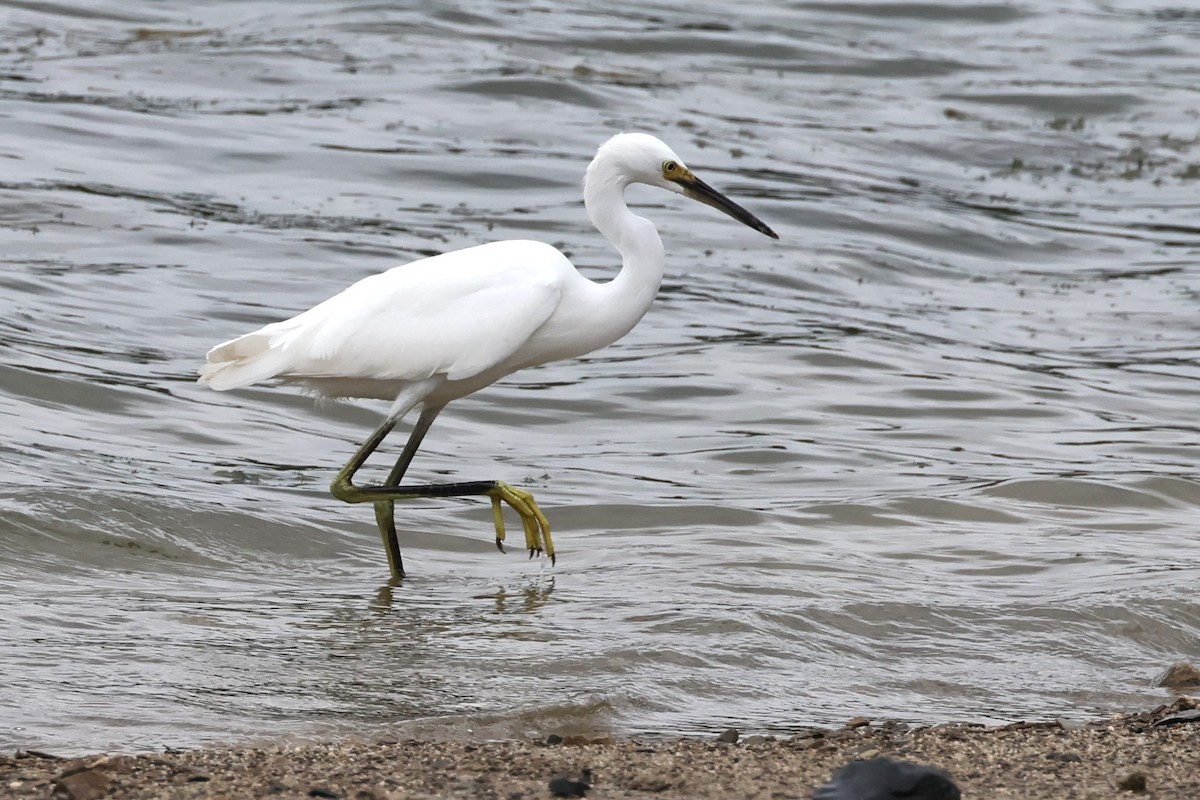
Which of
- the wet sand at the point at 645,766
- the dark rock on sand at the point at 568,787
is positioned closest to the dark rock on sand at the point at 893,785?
the wet sand at the point at 645,766

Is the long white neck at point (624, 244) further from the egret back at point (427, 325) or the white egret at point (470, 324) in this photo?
the egret back at point (427, 325)

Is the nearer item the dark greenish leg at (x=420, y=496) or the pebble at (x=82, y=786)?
the pebble at (x=82, y=786)

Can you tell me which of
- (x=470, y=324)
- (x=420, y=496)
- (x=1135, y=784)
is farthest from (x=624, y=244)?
(x=1135, y=784)

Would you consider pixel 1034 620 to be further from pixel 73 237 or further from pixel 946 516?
pixel 73 237

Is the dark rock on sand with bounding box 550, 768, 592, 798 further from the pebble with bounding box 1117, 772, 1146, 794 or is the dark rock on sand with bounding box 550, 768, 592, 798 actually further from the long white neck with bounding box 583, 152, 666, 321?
the long white neck with bounding box 583, 152, 666, 321

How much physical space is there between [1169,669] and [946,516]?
2606 millimetres

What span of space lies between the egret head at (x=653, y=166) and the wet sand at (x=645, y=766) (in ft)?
10.1

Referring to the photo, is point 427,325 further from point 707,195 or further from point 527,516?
point 707,195

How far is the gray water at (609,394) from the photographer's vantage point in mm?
6184

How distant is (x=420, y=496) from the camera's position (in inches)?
307

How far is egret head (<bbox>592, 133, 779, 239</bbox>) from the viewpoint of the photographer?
7.62 m

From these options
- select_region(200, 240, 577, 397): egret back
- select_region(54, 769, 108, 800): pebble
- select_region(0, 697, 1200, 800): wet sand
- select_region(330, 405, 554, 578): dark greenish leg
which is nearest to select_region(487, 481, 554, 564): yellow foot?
select_region(330, 405, 554, 578): dark greenish leg

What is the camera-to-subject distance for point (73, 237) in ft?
42.7

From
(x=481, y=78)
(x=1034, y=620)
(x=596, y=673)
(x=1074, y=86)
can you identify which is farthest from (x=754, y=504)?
(x=1074, y=86)
